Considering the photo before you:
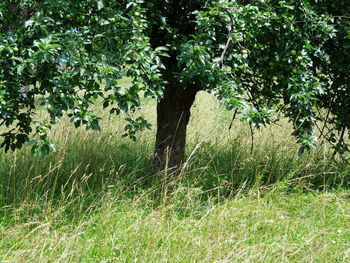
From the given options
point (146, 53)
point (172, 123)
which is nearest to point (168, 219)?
point (172, 123)

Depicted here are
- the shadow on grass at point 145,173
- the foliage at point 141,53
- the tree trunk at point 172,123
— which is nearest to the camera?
the foliage at point 141,53

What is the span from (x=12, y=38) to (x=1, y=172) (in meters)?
2.13

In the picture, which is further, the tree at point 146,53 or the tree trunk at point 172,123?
the tree trunk at point 172,123

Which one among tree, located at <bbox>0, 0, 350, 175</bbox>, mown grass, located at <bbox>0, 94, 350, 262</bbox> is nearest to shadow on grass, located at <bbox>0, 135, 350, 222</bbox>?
mown grass, located at <bbox>0, 94, 350, 262</bbox>

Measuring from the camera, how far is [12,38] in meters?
3.21

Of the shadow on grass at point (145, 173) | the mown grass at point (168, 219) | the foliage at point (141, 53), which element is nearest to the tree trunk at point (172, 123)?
the shadow on grass at point (145, 173)

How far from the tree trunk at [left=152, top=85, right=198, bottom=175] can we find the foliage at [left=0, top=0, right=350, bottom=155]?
1.85 feet

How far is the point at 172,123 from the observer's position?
486 cm

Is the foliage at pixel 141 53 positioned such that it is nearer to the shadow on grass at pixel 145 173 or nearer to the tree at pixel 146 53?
the tree at pixel 146 53

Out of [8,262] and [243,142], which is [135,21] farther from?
[243,142]

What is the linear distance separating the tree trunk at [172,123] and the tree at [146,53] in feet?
1.45

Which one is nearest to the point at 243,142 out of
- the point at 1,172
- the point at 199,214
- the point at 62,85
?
the point at 199,214

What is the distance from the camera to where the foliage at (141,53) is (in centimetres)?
297

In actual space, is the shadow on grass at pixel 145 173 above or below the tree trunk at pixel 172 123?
below
